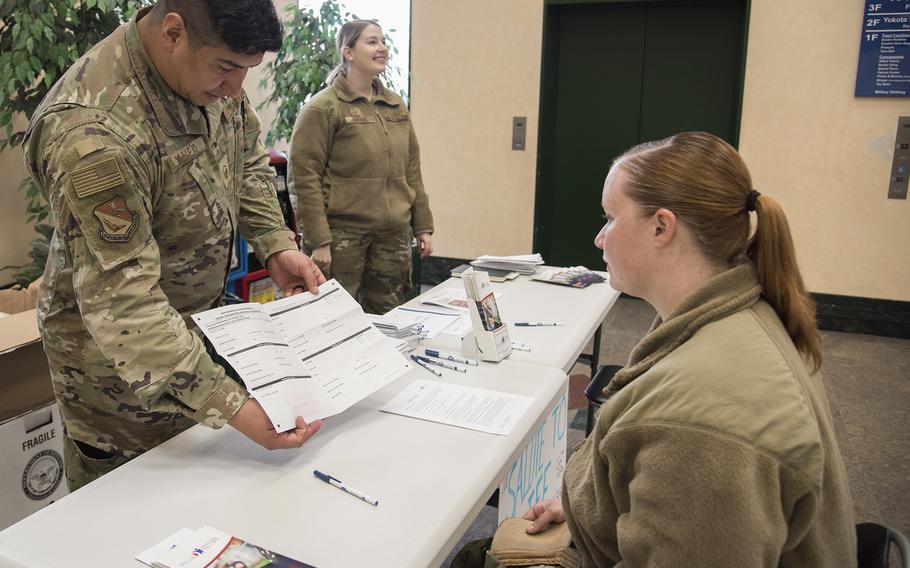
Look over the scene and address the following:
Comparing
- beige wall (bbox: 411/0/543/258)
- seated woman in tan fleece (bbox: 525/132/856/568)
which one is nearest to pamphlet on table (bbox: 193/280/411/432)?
seated woman in tan fleece (bbox: 525/132/856/568)

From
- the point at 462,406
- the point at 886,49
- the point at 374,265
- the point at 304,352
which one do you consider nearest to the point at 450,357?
the point at 462,406

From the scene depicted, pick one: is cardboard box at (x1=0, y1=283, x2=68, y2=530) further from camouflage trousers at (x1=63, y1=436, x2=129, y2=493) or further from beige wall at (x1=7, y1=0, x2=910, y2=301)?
beige wall at (x1=7, y1=0, x2=910, y2=301)

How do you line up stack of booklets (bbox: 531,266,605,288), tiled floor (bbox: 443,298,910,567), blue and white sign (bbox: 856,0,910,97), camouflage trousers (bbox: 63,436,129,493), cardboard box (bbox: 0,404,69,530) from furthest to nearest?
blue and white sign (bbox: 856,0,910,97) < stack of booklets (bbox: 531,266,605,288) < tiled floor (bbox: 443,298,910,567) < cardboard box (bbox: 0,404,69,530) < camouflage trousers (bbox: 63,436,129,493)

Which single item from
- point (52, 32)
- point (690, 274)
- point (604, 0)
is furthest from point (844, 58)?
point (52, 32)

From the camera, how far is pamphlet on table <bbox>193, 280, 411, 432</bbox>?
1.24m

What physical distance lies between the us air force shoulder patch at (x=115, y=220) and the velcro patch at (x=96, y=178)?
2 centimetres

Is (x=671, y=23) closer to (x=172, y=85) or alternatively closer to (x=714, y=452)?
(x=172, y=85)

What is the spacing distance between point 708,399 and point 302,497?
0.65 metres

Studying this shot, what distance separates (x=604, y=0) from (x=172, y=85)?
3.87 metres

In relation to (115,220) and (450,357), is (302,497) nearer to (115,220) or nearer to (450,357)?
(115,220)

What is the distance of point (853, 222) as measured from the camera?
169 inches

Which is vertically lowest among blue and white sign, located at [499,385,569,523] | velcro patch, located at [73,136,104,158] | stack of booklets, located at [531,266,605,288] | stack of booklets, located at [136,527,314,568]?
blue and white sign, located at [499,385,569,523]

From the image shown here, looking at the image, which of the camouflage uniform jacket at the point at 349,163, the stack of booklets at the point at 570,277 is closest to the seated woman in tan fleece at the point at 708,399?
the stack of booklets at the point at 570,277

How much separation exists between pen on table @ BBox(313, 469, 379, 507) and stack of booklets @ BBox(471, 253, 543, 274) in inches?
62.8
